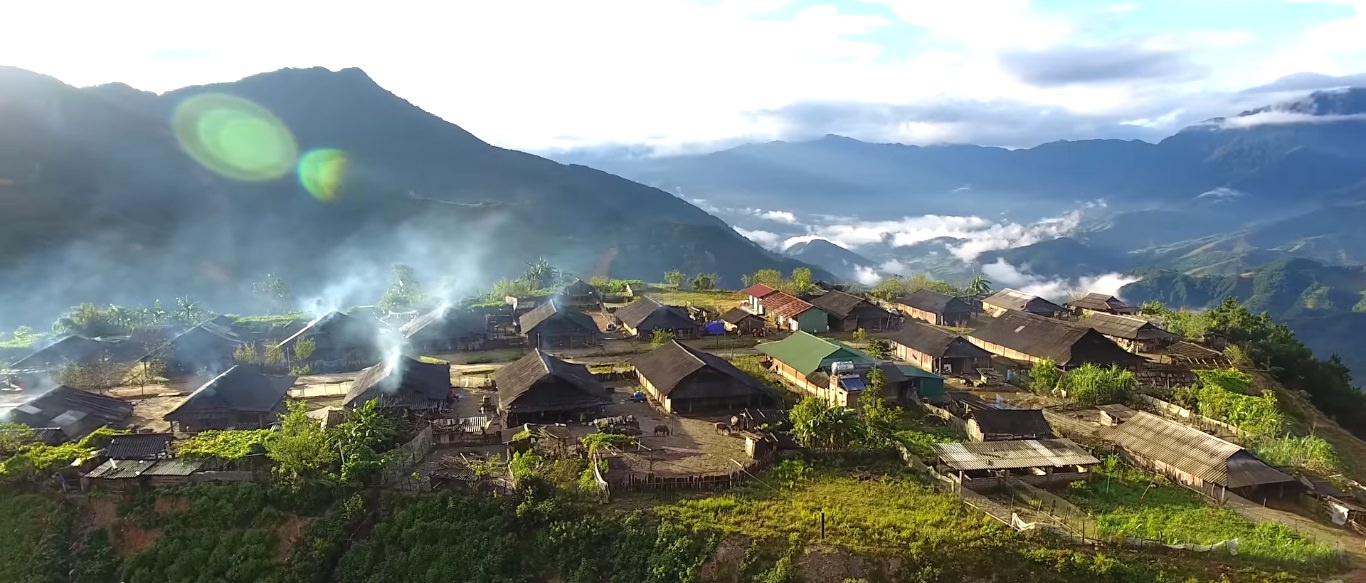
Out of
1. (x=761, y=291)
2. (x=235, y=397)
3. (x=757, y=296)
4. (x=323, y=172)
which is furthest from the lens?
(x=323, y=172)

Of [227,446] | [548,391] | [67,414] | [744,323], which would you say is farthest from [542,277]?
[227,446]

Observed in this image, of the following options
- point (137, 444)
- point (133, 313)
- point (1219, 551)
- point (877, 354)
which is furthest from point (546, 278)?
point (1219, 551)

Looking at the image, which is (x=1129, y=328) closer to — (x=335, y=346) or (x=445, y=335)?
(x=445, y=335)

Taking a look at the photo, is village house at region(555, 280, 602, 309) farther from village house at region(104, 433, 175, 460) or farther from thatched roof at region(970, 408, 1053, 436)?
thatched roof at region(970, 408, 1053, 436)

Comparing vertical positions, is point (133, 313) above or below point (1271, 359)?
above

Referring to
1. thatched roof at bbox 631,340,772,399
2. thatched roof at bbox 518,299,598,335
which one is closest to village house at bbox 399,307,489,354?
thatched roof at bbox 518,299,598,335

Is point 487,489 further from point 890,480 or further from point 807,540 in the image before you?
point 890,480

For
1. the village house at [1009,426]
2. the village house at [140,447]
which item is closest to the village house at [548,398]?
the village house at [140,447]
